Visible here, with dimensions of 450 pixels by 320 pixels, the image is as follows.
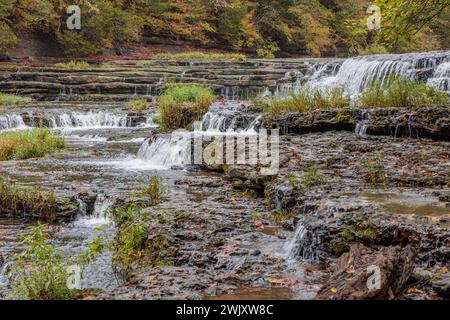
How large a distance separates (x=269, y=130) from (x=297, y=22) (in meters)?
27.0

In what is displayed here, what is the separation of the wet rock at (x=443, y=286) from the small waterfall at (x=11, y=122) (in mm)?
15923

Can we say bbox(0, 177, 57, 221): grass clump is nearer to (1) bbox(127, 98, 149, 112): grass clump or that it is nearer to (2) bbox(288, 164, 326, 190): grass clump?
(2) bbox(288, 164, 326, 190): grass clump

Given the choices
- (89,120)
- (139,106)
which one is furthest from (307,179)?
(89,120)

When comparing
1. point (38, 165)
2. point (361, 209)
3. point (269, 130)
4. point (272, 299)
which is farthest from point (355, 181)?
point (38, 165)

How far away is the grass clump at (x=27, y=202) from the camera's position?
7.89 meters

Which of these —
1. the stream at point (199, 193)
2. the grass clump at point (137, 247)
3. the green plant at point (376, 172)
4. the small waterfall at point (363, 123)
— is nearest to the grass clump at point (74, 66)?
the stream at point (199, 193)

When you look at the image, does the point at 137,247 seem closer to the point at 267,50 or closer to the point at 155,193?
the point at 155,193

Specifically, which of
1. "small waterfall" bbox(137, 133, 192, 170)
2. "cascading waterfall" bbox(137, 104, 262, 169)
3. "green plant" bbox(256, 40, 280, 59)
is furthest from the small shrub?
"small waterfall" bbox(137, 133, 192, 170)

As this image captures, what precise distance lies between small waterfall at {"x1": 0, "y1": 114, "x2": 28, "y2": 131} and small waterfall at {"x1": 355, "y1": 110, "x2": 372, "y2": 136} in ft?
38.1

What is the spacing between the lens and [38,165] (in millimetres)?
11352

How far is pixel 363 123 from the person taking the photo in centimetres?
1094

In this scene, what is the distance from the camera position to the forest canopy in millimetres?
28953

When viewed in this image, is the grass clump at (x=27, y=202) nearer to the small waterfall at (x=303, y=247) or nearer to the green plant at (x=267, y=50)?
the small waterfall at (x=303, y=247)
